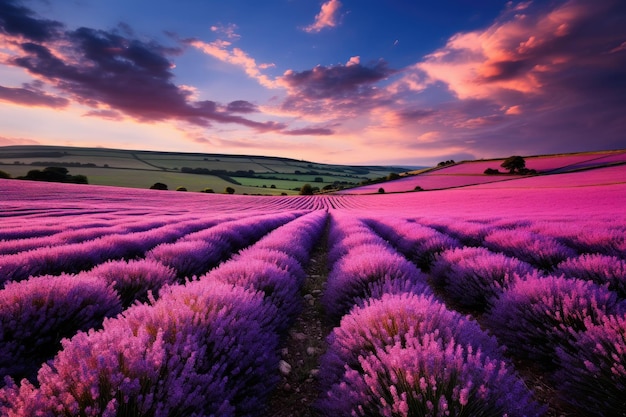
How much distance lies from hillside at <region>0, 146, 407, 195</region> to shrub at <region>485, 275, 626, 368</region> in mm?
51116

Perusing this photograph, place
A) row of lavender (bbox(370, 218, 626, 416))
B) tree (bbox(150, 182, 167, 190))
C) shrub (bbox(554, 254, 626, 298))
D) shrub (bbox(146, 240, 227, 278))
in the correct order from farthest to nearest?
tree (bbox(150, 182, 167, 190)), shrub (bbox(146, 240, 227, 278)), shrub (bbox(554, 254, 626, 298)), row of lavender (bbox(370, 218, 626, 416))

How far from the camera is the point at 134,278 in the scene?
3162 millimetres

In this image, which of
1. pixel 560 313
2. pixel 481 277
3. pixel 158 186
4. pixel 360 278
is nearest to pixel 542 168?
pixel 481 277

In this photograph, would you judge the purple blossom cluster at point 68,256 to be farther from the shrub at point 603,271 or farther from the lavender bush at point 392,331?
the shrub at point 603,271

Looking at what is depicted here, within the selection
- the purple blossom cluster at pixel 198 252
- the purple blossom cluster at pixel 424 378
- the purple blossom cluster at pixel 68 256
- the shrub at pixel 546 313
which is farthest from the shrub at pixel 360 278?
the purple blossom cluster at pixel 68 256

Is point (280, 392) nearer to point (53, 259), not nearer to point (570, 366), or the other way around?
point (570, 366)

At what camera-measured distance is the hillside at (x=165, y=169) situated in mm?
51703

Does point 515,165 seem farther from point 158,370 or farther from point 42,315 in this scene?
point 42,315

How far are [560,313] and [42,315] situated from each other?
13.5 feet

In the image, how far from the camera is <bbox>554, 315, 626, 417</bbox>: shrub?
150 cm

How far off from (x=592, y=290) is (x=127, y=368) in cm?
326

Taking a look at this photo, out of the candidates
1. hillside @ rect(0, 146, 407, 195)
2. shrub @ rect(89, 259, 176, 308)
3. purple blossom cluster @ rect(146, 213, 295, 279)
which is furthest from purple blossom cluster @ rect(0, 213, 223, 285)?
hillside @ rect(0, 146, 407, 195)

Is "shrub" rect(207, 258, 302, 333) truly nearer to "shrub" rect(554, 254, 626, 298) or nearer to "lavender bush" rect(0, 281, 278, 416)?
"lavender bush" rect(0, 281, 278, 416)

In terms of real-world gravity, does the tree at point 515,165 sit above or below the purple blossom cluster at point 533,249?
above
